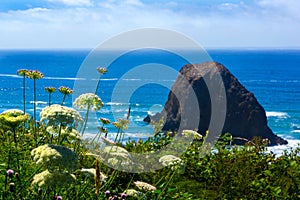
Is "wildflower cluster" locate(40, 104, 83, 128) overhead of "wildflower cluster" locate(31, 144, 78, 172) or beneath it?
overhead

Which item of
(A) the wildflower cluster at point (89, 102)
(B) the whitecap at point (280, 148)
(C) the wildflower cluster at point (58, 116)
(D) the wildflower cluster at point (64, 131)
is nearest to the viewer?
(C) the wildflower cluster at point (58, 116)

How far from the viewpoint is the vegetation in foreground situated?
110 inches

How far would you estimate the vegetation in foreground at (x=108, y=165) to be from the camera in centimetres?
280

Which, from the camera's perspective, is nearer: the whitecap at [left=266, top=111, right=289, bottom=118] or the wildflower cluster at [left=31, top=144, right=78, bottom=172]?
the wildflower cluster at [left=31, top=144, right=78, bottom=172]

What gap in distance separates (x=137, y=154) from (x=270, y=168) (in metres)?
1.70

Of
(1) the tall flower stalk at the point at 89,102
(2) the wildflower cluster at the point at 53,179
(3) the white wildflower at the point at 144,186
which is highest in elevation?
(1) the tall flower stalk at the point at 89,102

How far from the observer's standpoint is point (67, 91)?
150 inches

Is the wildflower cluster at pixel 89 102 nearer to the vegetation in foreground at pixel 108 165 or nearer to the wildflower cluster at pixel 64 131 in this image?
the vegetation in foreground at pixel 108 165

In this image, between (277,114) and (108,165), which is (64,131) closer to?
(108,165)

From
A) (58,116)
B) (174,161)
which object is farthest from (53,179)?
(174,161)

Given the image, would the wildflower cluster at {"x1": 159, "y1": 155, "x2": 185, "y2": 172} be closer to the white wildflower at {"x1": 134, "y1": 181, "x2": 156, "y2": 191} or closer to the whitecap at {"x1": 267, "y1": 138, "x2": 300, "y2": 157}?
the white wildflower at {"x1": 134, "y1": 181, "x2": 156, "y2": 191}

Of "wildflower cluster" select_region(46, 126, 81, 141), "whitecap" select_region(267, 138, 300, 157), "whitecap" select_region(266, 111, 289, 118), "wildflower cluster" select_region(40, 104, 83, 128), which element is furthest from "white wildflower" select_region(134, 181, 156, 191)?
"whitecap" select_region(266, 111, 289, 118)

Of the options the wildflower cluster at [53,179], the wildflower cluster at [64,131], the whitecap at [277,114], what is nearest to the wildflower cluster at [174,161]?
the wildflower cluster at [64,131]

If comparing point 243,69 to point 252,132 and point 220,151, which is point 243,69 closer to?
point 252,132
